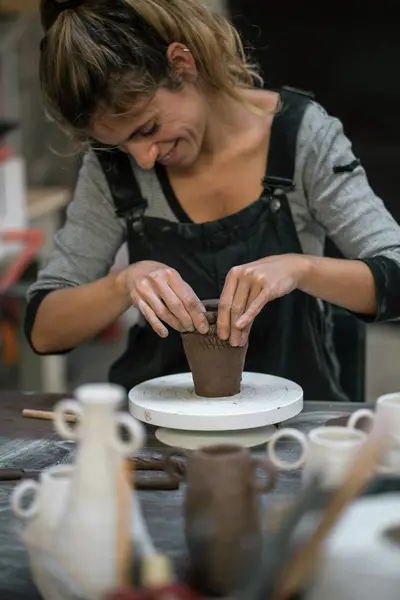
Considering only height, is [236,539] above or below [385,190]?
above

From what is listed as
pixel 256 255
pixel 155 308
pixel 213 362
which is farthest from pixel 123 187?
pixel 213 362

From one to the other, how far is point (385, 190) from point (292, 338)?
2.30m

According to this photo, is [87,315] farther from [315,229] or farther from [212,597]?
[212,597]

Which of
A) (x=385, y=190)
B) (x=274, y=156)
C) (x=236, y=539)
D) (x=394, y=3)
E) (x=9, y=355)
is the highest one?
(x=394, y=3)

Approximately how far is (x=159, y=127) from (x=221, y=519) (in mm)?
943

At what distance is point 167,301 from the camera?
1.44m

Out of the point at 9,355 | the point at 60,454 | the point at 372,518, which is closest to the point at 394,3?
the point at 9,355

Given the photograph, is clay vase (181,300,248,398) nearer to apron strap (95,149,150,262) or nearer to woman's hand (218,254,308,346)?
woman's hand (218,254,308,346)

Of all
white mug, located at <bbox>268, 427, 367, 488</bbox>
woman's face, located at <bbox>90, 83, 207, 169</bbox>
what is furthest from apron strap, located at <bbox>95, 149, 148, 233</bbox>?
white mug, located at <bbox>268, 427, 367, 488</bbox>

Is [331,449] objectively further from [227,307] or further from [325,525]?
[227,307]

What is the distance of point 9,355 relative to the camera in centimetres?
294

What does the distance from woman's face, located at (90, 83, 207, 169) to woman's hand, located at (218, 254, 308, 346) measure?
1.03 ft

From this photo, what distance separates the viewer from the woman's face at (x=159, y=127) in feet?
5.22

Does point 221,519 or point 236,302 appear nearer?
point 221,519
